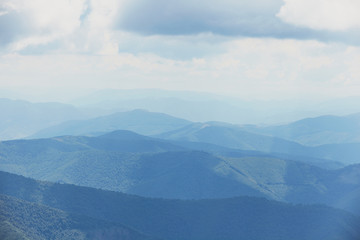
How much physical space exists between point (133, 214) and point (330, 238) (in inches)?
2120

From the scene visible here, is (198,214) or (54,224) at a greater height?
(54,224)

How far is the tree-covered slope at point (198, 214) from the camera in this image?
13788 centimetres

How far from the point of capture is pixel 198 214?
145 metres

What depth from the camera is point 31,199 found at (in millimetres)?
145250

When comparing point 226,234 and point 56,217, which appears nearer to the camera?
point 56,217

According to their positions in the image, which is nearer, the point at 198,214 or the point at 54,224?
the point at 54,224

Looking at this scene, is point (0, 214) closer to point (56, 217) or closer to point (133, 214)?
point (56, 217)

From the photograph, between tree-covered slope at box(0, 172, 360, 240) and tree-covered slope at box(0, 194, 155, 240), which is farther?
tree-covered slope at box(0, 172, 360, 240)

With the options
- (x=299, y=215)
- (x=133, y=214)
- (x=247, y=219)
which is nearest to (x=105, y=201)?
(x=133, y=214)

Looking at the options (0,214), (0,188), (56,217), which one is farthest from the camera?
(0,188)

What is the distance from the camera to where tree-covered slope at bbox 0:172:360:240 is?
137875mm

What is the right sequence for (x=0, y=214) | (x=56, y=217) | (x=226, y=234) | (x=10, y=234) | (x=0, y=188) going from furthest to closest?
(x=0, y=188) < (x=226, y=234) < (x=56, y=217) < (x=0, y=214) < (x=10, y=234)

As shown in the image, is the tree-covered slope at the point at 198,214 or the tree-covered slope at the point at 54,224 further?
the tree-covered slope at the point at 198,214

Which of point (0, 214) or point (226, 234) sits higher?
point (0, 214)
